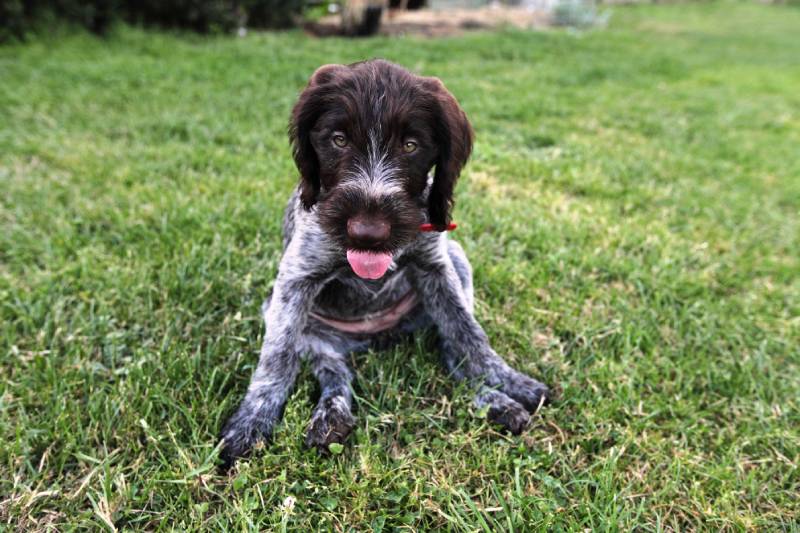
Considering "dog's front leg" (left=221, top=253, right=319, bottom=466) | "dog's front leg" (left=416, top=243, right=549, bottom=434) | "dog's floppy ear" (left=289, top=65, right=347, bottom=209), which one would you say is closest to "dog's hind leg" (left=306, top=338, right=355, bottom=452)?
"dog's front leg" (left=221, top=253, right=319, bottom=466)

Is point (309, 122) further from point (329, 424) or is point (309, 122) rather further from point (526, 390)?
point (526, 390)

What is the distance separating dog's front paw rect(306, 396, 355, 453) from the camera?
2.36m

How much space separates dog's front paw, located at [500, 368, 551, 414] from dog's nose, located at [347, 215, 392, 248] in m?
1.01

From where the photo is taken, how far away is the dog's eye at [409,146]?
2.38 m

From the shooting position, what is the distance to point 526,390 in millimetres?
2709

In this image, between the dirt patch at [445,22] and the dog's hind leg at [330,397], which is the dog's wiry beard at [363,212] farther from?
the dirt patch at [445,22]

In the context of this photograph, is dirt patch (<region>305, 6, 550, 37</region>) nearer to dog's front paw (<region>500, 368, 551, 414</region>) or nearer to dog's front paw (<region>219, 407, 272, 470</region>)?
dog's front paw (<region>500, 368, 551, 414</region>)

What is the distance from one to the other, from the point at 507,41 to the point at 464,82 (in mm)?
4235

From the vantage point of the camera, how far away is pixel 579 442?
8.18 ft

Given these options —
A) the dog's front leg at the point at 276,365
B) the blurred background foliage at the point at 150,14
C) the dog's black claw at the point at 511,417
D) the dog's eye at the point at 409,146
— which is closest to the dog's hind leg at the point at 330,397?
the dog's front leg at the point at 276,365

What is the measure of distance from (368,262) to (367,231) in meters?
0.16

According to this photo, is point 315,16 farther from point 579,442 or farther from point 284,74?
point 579,442

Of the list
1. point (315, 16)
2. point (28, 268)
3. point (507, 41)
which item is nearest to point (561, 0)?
point (507, 41)

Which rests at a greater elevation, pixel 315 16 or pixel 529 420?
pixel 315 16
